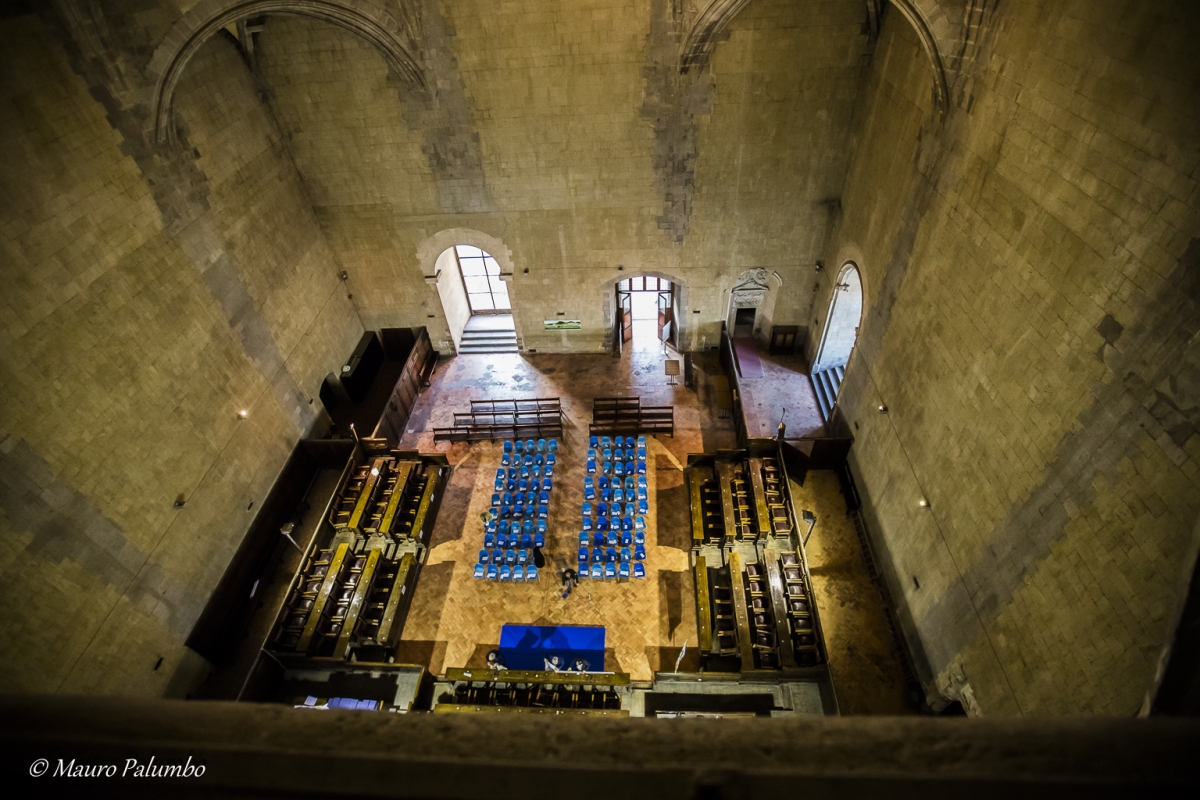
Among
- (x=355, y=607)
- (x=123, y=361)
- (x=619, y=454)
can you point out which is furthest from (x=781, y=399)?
(x=123, y=361)

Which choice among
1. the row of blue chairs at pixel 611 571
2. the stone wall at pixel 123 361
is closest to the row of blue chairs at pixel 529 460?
the row of blue chairs at pixel 611 571

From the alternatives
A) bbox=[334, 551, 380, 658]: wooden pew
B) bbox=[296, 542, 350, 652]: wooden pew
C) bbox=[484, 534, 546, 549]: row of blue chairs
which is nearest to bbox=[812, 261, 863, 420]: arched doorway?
bbox=[484, 534, 546, 549]: row of blue chairs

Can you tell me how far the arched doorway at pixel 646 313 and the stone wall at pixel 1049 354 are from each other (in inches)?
265

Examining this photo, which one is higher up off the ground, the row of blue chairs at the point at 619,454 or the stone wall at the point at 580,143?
the stone wall at the point at 580,143

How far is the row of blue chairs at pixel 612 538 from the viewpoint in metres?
10.3

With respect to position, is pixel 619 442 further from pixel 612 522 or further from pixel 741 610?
pixel 741 610

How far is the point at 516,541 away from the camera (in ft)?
34.1

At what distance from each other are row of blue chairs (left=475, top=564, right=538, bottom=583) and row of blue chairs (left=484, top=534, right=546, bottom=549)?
1.53ft

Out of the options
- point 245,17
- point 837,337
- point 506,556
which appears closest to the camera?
point 245,17

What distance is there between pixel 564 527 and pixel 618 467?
5.69 ft

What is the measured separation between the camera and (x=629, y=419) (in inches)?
501

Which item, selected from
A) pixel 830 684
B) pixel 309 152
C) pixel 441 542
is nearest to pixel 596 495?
pixel 441 542

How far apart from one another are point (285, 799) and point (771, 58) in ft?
39.9

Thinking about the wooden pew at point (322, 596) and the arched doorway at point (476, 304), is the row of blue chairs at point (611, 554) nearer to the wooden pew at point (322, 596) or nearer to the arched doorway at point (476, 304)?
the wooden pew at point (322, 596)
